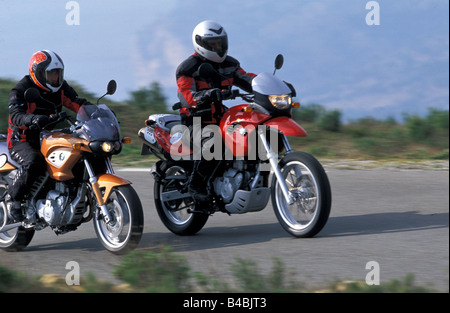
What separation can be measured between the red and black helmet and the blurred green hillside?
7.27 meters

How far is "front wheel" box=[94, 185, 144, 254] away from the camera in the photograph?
727cm

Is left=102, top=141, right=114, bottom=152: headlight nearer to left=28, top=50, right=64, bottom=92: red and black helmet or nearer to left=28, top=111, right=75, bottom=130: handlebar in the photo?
left=28, top=111, right=75, bottom=130: handlebar

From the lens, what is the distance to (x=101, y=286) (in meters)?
5.70

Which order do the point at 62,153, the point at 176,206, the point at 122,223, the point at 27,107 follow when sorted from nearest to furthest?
the point at 122,223, the point at 62,153, the point at 27,107, the point at 176,206

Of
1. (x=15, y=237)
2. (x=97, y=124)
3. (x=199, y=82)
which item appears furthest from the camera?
(x=199, y=82)

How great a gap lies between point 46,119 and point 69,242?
1571 mm

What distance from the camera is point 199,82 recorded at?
8.63 meters

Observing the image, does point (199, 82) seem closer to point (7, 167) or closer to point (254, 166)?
point (254, 166)

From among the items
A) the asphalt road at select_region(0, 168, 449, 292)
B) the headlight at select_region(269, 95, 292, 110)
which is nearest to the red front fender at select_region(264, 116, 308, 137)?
the headlight at select_region(269, 95, 292, 110)

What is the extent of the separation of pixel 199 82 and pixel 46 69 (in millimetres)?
1621

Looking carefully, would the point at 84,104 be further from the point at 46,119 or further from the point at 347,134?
the point at 347,134

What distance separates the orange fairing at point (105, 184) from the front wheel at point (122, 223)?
2.3 inches

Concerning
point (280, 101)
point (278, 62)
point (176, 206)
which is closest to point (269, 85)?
point (280, 101)

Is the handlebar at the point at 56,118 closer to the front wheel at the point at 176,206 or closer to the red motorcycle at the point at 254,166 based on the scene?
the red motorcycle at the point at 254,166
